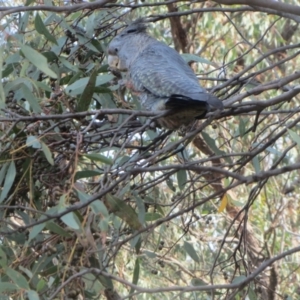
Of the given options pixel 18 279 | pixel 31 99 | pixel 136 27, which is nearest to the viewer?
pixel 18 279

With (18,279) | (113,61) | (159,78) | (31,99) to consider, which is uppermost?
(113,61)

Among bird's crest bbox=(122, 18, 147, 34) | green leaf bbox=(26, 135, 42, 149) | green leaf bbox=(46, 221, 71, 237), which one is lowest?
green leaf bbox=(46, 221, 71, 237)

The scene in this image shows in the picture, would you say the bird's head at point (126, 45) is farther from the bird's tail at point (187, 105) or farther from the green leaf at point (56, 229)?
the green leaf at point (56, 229)

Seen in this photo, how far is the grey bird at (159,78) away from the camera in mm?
1653

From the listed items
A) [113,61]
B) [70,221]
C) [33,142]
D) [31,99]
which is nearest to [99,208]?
[70,221]

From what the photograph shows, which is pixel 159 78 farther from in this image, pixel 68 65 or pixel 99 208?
pixel 99 208

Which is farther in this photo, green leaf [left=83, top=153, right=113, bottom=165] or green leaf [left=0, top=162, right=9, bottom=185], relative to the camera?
green leaf [left=0, top=162, right=9, bottom=185]

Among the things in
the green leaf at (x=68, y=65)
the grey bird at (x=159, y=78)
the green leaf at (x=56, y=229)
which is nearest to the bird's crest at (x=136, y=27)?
the grey bird at (x=159, y=78)

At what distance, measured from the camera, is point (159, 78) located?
1.87 metres

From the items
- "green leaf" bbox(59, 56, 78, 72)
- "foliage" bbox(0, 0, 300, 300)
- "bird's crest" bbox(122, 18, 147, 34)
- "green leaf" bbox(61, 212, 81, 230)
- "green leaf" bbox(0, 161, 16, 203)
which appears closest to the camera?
"green leaf" bbox(61, 212, 81, 230)

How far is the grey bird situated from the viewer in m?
1.65

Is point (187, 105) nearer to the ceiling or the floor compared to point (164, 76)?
nearer to the floor

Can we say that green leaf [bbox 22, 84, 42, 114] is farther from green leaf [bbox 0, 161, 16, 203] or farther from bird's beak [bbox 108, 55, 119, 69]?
bird's beak [bbox 108, 55, 119, 69]

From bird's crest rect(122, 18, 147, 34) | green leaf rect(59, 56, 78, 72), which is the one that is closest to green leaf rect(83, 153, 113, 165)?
green leaf rect(59, 56, 78, 72)
